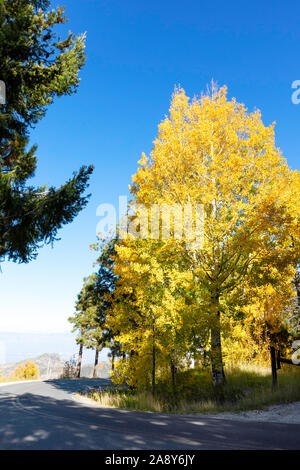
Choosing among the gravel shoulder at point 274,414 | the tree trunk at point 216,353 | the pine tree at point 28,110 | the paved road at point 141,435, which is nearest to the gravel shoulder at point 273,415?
the gravel shoulder at point 274,414

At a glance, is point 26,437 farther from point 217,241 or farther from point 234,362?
point 234,362

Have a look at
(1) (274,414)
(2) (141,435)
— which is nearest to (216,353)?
(1) (274,414)

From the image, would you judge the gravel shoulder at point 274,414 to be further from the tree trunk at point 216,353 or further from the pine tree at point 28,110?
the pine tree at point 28,110

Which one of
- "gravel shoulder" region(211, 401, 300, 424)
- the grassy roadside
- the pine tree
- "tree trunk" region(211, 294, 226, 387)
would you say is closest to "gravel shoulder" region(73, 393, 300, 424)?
"gravel shoulder" region(211, 401, 300, 424)

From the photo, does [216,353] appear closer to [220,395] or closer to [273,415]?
[220,395]

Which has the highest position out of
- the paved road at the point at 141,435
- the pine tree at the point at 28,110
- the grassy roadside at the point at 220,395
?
the pine tree at the point at 28,110

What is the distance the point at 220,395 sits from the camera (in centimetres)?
989

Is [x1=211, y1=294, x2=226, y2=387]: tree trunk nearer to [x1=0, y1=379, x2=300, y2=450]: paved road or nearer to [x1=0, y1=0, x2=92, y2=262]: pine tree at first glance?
[x1=0, y1=379, x2=300, y2=450]: paved road

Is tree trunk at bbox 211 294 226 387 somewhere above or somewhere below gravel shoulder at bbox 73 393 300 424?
above

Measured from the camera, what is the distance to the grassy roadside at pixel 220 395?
9.18m

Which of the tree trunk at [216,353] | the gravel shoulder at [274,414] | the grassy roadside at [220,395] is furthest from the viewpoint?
the tree trunk at [216,353]

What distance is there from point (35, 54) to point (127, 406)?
43.3ft

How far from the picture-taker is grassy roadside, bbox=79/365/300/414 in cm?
918

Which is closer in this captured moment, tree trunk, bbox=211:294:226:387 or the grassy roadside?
the grassy roadside
